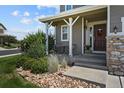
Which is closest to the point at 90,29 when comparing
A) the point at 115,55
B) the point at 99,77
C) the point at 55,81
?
the point at 115,55

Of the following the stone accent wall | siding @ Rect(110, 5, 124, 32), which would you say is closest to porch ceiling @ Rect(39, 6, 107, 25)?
siding @ Rect(110, 5, 124, 32)

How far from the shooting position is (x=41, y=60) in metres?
10.2

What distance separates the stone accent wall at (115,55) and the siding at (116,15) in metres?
0.94

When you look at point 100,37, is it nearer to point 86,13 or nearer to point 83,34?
point 83,34

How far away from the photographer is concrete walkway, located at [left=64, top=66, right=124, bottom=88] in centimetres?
711

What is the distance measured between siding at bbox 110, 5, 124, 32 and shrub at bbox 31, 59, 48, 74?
3.93m

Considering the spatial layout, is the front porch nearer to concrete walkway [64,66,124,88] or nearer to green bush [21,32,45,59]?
green bush [21,32,45,59]

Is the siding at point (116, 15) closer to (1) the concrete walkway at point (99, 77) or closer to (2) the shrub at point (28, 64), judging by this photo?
(1) the concrete walkway at point (99, 77)

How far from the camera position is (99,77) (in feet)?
26.2

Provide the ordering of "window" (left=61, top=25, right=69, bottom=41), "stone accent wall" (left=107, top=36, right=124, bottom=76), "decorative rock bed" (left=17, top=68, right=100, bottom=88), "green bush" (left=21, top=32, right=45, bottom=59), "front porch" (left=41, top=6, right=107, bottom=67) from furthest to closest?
"window" (left=61, top=25, right=69, bottom=41) < "front porch" (left=41, top=6, right=107, bottom=67) < "green bush" (left=21, top=32, right=45, bottom=59) < "stone accent wall" (left=107, top=36, right=124, bottom=76) < "decorative rock bed" (left=17, top=68, right=100, bottom=88)

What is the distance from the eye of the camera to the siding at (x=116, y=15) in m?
9.31

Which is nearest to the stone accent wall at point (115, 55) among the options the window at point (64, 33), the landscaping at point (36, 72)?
the landscaping at point (36, 72)
